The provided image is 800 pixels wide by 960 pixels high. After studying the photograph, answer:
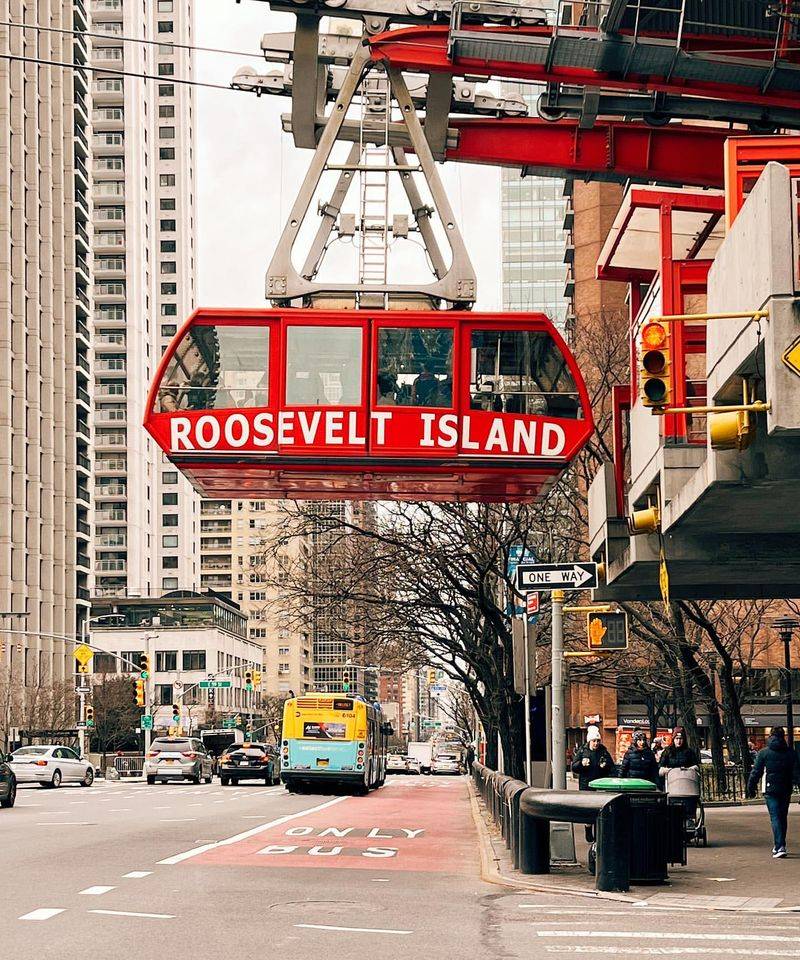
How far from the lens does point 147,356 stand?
500ft

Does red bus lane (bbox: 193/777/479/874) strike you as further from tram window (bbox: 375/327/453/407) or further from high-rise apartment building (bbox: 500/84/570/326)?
high-rise apartment building (bbox: 500/84/570/326)

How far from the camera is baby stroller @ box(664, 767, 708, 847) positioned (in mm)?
21594

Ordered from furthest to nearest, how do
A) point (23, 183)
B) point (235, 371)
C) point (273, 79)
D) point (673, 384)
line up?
point (23, 183) → point (273, 79) → point (673, 384) → point (235, 371)

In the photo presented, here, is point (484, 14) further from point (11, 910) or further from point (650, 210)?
point (11, 910)

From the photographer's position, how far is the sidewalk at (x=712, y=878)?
14.8 m

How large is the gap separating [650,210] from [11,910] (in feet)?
43.2

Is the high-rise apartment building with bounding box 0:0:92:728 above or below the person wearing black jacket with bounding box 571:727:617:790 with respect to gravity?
above

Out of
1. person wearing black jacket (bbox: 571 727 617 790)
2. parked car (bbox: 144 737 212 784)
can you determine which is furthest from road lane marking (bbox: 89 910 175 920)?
parked car (bbox: 144 737 212 784)

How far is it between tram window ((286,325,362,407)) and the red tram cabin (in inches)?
0.4

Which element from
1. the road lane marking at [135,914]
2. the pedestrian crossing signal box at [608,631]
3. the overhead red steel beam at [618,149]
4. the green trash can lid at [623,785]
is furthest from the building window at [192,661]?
the road lane marking at [135,914]

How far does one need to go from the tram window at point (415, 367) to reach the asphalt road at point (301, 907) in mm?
5189

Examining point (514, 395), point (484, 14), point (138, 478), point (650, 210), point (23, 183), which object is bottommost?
point (514, 395)

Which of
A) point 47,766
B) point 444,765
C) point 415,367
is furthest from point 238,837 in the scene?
point 444,765

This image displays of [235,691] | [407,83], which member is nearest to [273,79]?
[407,83]
